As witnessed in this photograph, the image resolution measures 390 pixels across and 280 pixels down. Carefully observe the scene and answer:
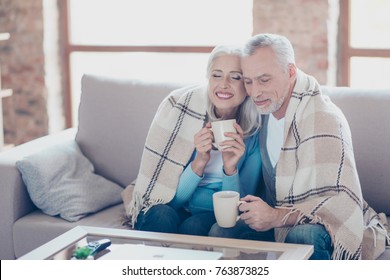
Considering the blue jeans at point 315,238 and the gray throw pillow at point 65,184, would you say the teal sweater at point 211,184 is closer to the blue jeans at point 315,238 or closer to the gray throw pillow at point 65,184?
the blue jeans at point 315,238

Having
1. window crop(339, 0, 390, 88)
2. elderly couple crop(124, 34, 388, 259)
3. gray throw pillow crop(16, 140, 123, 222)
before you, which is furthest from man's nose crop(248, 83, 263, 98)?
window crop(339, 0, 390, 88)

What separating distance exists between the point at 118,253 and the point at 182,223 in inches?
20.6

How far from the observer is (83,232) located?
2.56 meters

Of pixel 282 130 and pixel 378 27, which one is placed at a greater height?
pixel 378 27

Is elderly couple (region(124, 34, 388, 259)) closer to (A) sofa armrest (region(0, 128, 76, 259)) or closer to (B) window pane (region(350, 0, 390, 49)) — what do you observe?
(A) sofa armrest (region(0, 128, 76, 259))

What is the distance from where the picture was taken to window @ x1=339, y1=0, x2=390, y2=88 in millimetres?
3857

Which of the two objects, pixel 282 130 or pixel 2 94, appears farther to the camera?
pixel 2 94

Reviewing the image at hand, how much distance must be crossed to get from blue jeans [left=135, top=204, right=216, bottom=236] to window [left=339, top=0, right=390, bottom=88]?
4.68 ft

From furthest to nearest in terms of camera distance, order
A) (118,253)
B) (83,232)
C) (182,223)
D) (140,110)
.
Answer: (140,110)
(182,223)
(83,232)
(118,253)

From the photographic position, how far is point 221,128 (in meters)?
2.68

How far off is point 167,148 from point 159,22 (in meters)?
1.51

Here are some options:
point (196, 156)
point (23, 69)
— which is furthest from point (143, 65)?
point (196, 156)
